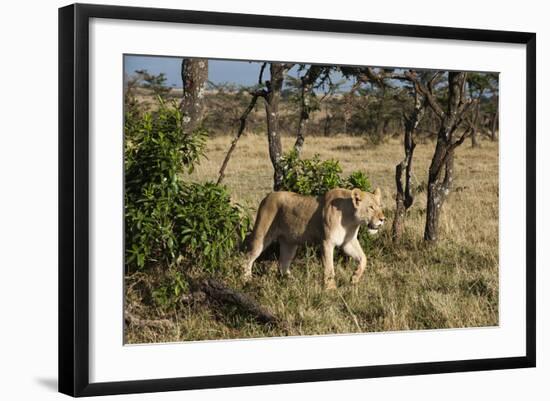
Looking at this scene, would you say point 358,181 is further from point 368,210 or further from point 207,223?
point 207,223

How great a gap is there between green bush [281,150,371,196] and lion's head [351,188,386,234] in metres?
0.13

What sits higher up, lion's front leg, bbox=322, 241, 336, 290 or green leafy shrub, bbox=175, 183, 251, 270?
green leafy shrub, bbox=175, 183, 251, 270

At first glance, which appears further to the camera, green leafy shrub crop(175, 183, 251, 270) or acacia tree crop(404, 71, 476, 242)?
acacia tree crop(404, 71, 476, 242)

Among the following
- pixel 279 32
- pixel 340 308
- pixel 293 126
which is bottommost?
pixel 340 308

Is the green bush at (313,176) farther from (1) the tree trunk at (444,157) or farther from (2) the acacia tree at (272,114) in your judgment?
(1) the tree trunk at (444,157)

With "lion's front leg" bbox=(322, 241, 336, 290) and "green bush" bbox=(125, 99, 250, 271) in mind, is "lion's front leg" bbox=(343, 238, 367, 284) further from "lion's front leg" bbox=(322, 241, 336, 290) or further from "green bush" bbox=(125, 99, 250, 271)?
"green bush" bbox=(125, 99, 250, 271)

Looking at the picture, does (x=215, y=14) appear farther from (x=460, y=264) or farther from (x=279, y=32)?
(x=460, y=264)

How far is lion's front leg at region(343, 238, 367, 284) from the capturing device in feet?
38.8

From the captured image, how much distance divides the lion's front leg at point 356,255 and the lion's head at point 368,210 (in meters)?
→ 0.21

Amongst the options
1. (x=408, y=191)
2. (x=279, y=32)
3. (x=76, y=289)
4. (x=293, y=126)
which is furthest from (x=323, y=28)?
(x=76, y=289)

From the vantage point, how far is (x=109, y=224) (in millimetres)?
10195

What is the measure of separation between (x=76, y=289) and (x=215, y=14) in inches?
103

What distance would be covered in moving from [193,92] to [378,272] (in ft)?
8.14

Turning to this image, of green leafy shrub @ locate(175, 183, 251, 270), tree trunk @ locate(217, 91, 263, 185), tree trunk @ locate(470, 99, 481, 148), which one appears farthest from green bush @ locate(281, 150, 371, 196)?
tree trunk @ locate(470, 99, 481, 148)
